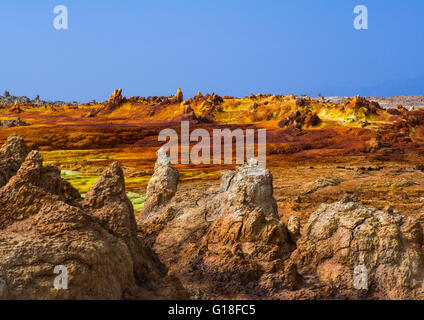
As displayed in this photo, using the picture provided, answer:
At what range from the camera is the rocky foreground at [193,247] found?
5664 millimetres

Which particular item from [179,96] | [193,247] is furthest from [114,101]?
[193,247]

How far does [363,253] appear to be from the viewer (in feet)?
27.8

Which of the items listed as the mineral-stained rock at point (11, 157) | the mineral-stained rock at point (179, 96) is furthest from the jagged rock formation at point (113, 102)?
the mineral-stained rock at point (11, 157)

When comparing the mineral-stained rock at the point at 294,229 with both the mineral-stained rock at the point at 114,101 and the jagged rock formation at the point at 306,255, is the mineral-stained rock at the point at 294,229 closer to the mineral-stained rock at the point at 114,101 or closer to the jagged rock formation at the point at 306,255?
the jagged rock formation at the point at 306,255

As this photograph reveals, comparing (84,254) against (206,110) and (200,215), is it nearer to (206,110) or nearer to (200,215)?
(200,215)

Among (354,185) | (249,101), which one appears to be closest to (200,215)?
(354,185)

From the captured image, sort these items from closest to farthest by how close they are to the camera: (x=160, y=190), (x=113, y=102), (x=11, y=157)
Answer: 1. (x=11, y=157)
2. (x=160, y=190)
3. (x=113, y=102)

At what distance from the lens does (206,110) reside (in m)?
76.4

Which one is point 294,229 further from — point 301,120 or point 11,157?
point 301,120

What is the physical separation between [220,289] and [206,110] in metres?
69.1

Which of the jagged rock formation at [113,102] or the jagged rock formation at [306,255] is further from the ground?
the jagged rock formation at [113,102]

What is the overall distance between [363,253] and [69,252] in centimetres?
494

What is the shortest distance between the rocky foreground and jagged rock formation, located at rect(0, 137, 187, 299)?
12 mm

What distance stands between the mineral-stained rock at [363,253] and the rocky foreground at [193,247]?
0.05 ft
